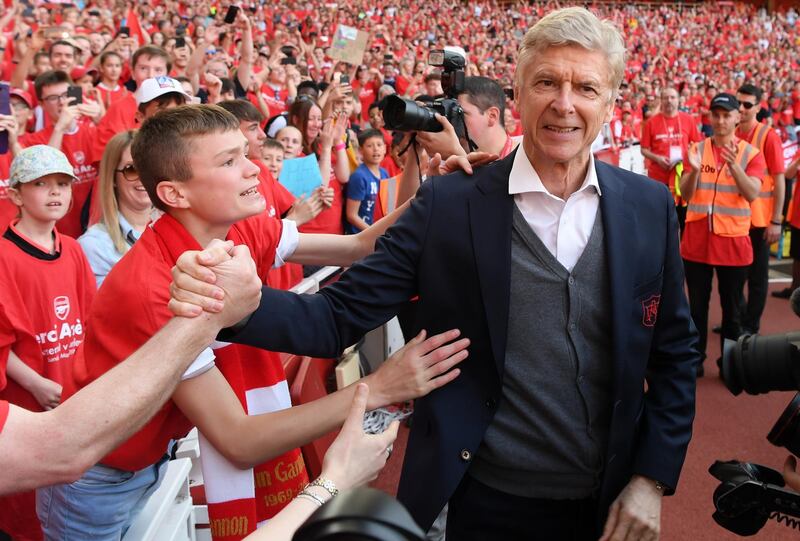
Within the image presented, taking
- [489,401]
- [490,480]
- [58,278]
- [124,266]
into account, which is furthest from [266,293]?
[58,278]

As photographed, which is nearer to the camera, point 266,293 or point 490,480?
point 266,293

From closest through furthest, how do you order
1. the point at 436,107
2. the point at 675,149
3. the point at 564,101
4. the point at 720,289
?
the point at 564,101
the point at 436,107
the point at 720,289
the point at 675,149

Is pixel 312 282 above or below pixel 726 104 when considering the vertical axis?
below

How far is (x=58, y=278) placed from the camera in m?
2.75

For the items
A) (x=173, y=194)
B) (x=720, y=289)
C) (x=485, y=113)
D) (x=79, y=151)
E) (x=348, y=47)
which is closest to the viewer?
(x=173, y=194)

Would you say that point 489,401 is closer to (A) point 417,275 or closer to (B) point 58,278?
(A) point 417,275

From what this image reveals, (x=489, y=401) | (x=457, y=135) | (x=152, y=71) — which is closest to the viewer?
(x=489, y=401)

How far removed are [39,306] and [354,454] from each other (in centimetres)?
185

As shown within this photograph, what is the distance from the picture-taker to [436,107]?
226 centimetres

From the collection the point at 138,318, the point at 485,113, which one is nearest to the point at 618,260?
the point at 138,318

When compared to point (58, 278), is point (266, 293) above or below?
above

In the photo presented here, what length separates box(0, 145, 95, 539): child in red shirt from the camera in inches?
102

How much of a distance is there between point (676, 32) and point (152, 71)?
24798 mm

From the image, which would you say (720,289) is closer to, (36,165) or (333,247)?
(333,247)
